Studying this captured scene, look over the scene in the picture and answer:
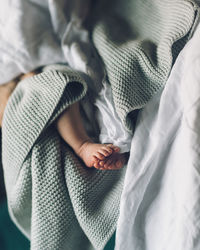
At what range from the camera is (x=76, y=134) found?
0.60 m

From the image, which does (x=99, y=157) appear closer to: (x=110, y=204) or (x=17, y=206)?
(x=110, y=204)

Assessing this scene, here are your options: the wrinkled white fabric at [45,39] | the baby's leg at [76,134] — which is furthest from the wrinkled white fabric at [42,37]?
the baby's leg at [76,134]

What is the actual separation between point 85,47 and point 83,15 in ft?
0.32

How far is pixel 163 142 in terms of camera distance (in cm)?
54

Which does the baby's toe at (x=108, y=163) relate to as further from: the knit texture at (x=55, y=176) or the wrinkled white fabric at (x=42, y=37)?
the wrinkled white fabric at (x=42, y=37)

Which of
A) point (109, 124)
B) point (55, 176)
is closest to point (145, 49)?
point (109, 124)

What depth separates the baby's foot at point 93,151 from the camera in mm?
551

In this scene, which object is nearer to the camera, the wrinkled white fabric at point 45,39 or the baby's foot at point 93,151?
the baby's foot at point 93,151

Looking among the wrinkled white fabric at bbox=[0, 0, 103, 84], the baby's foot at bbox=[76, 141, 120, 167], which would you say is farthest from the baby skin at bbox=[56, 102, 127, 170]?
the wrinkled white fabric at bbox=[0, 0, 103, 84]

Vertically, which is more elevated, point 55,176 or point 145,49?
point 145,49

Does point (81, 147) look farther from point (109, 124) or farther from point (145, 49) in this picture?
point (145, 49)

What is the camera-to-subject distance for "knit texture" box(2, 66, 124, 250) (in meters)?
0.58

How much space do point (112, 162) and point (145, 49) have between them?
0.74 ft

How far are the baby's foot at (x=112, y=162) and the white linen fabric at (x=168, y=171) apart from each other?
0.03m
